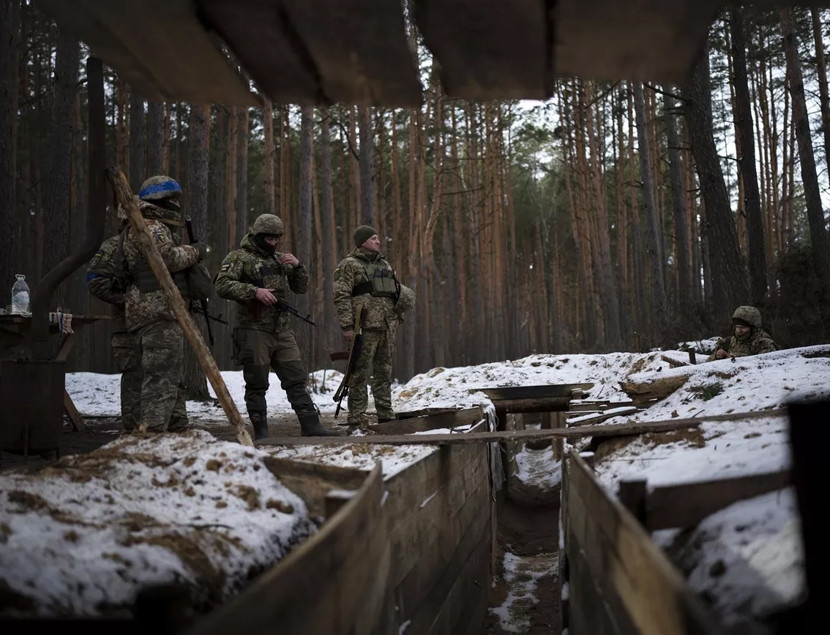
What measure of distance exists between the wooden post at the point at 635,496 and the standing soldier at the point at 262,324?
392cm

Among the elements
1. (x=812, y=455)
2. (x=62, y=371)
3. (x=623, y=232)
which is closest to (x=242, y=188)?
(x=623, y=232)

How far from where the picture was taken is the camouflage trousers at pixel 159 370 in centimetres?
524

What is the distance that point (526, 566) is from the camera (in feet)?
27.0

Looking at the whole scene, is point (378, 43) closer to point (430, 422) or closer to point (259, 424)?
point (259, 424)

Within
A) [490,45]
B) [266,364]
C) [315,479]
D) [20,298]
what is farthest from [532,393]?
[490,45]

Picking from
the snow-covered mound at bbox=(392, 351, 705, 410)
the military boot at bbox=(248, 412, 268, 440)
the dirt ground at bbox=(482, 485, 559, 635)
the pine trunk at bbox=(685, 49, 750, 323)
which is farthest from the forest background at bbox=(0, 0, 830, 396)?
the dirt ground at bbox=(482, 485, 559, 635)

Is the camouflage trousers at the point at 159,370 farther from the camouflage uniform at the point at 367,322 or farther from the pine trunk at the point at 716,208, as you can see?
the pine trunk at the point at 716,208

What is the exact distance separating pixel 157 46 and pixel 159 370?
3196 mm

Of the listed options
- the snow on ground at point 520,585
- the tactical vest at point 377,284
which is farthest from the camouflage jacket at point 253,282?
the snow on ground at point 520,585

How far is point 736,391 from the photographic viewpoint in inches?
227

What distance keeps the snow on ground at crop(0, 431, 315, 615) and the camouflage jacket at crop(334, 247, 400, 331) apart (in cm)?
309

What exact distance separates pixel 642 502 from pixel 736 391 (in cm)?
331

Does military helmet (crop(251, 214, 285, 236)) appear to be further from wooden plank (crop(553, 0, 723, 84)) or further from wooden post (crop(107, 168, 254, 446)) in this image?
wooden plank (crop(553, 0, 723, 84))

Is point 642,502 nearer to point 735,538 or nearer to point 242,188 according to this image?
point 735,538
